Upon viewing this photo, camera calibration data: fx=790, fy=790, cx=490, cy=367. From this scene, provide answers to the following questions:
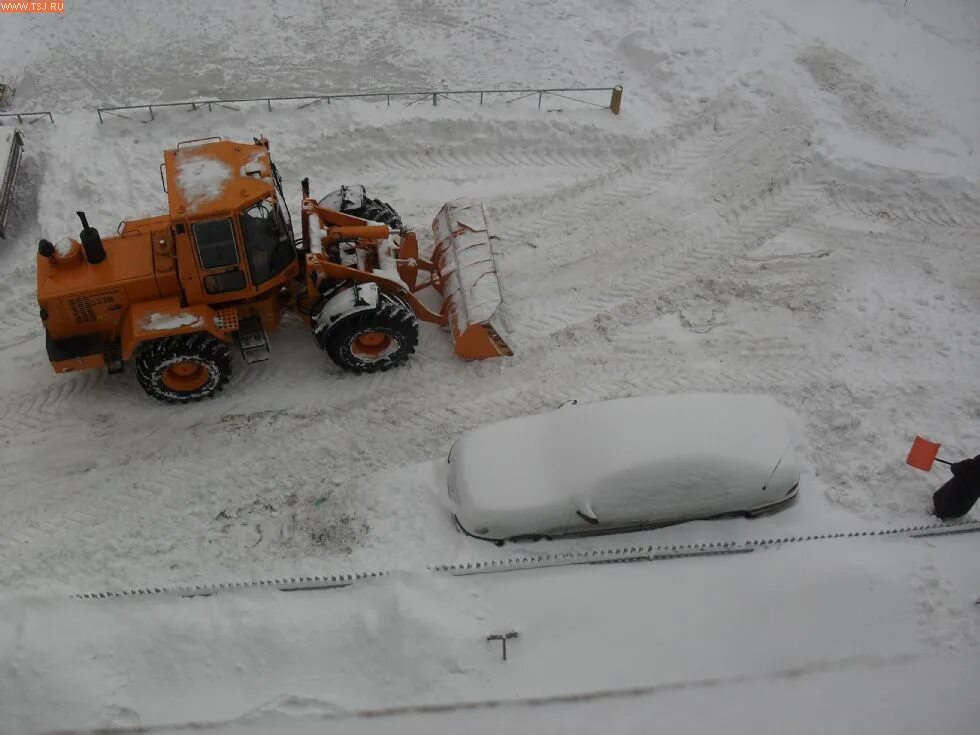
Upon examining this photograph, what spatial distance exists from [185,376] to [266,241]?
69.1 inches

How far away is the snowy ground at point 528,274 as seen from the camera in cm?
734

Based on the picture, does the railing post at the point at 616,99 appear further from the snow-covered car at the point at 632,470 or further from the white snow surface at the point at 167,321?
the white snow surface at the point at 167,321

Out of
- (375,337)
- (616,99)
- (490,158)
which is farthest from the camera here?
(616,99)

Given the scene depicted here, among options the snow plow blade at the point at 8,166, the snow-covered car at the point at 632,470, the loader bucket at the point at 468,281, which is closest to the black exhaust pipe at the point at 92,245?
the snow plow blade at the point at 8,166

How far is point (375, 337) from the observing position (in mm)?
8789

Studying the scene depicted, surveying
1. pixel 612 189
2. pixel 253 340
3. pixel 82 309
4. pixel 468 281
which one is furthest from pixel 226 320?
pixel 612 189

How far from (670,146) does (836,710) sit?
802cm

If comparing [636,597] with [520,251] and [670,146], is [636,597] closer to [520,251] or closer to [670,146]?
[520,251]

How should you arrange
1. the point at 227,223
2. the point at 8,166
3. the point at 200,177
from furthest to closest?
the point at 8,166
the point at 200,177
the point at 227,223

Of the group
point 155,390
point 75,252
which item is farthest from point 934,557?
point 75,252

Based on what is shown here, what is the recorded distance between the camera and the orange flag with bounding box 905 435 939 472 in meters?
7.58

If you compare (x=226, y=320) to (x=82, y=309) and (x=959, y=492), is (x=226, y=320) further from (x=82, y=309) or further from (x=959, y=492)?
(x=959, y=492)

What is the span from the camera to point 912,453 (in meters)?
7.67

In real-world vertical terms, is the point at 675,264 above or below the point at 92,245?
below
